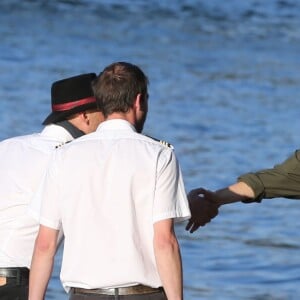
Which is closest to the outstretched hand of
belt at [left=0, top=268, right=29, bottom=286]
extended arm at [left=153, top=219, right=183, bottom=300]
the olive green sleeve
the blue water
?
the olive green sleeve

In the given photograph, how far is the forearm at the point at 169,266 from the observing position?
500cm

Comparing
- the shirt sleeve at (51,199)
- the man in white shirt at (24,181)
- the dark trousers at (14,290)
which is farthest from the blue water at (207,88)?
the shirt sleeve at (51,199)

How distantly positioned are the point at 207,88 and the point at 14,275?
54.4 ft

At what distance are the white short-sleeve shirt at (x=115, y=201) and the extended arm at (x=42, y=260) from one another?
86mm

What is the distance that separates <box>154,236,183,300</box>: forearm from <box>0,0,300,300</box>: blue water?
5235 mm

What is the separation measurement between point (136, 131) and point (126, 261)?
19.7 inches

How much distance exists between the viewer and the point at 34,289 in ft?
17.2

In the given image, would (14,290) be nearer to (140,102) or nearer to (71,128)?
(71,128)

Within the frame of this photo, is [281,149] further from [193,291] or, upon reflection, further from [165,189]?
[165,189]

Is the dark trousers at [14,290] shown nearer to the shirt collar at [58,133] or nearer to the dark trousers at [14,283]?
the dark trousers at [14,283]

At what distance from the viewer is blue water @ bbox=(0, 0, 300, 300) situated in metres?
12.1

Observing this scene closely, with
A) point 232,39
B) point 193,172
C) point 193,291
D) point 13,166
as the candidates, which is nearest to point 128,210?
point 13,166

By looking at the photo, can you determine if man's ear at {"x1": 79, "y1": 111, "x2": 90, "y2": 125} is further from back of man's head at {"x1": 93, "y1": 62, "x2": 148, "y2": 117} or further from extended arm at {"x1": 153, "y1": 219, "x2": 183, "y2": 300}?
extended arm at {"x1": 153, "y1": 219, "x2": 183, "y2": 300}

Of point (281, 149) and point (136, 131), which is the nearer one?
point (136, 131)
